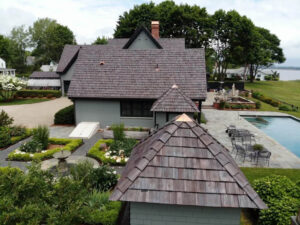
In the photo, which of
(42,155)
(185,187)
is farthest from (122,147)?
(185,187)

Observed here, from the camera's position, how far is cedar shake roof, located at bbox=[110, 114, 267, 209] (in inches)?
213

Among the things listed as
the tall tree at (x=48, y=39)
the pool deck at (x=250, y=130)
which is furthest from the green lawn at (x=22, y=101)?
the tall tree at (x=48, y=39)

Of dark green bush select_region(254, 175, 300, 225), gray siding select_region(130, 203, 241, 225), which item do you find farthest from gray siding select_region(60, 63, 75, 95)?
gray siding select_region(130, 203, 241, 225)

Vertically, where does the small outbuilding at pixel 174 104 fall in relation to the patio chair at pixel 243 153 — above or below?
above

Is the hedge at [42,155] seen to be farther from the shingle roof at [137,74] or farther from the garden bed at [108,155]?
the shingle roof at [137,74]

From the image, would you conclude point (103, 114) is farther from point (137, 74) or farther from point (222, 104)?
point (222, 104)

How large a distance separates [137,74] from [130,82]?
108 cm

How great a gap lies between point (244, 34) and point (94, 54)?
40.1 m

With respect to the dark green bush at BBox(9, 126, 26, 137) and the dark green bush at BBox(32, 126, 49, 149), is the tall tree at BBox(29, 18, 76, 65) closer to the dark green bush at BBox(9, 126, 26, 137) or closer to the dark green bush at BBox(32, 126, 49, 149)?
the dark green bush at BBox(9, 126, 26, 137)

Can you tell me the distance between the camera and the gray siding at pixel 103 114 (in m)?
19.4

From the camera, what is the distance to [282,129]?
74.4 ft

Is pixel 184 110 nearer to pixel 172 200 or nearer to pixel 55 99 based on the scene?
pixel 172 200

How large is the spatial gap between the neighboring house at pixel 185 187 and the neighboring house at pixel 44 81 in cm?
3986

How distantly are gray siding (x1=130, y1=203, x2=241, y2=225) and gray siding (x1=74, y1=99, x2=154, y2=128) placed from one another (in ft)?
44.1
